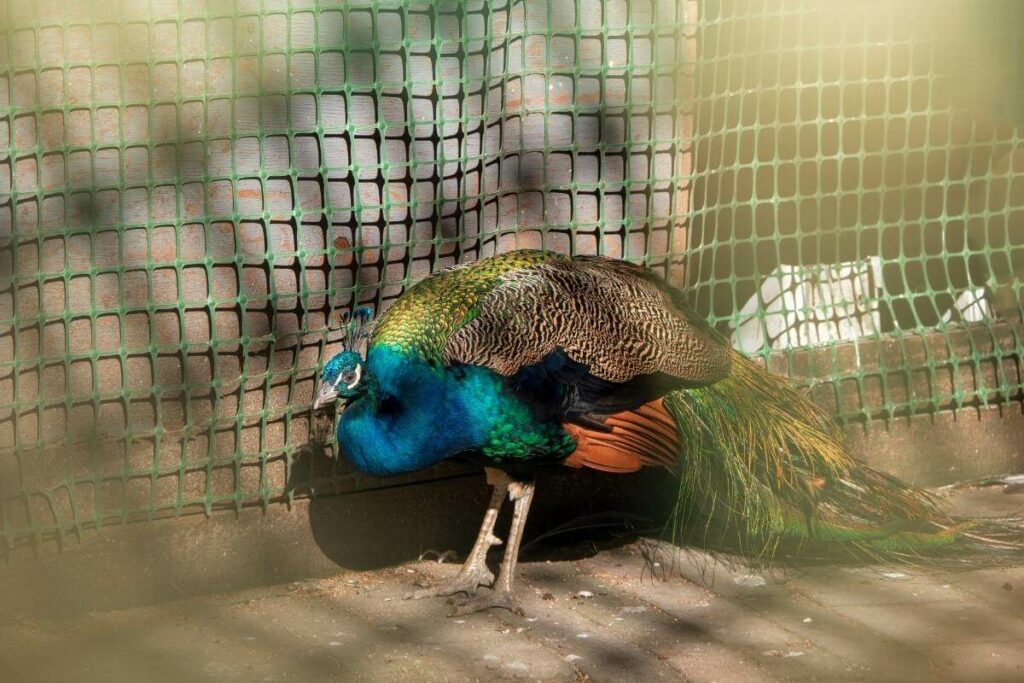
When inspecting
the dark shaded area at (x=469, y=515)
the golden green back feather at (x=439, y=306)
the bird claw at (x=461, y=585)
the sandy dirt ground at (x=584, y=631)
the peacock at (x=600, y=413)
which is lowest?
the sandy dirt ground at (x=584, y=631)

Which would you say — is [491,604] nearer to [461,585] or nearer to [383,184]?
[461,585]

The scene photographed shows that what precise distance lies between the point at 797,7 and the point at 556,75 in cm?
86

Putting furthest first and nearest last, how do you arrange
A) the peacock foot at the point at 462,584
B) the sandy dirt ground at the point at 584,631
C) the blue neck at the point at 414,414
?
the peacock foot at the point at 462,584, the blue neck at the point at 414,414, the sandy dirt ground at the point at 584,631

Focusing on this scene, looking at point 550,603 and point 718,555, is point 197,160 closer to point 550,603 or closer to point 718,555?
point 550,603

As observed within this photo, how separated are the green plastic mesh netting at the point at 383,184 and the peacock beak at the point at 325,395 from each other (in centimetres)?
33

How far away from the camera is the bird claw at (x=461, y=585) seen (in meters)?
3.92

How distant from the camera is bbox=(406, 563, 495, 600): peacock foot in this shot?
3916mm

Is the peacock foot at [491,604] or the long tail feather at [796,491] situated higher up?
the long tail feather at [796,491]

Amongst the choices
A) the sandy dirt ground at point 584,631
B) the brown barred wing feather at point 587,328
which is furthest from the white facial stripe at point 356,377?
the sandy dirt ground at point 584,631

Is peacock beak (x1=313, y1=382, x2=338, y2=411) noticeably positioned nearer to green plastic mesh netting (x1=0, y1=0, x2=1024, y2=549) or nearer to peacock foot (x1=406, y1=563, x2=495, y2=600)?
green plastic mesh netting (x1=0, y1=0, x2=1024, y2=549)

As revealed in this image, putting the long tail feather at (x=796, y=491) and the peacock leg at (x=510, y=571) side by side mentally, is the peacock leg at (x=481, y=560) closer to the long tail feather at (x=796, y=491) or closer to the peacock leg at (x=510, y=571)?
the peacock leg at (x=510, y=571)

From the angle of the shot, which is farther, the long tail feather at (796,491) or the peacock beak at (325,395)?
the long tail feather at (796,491)

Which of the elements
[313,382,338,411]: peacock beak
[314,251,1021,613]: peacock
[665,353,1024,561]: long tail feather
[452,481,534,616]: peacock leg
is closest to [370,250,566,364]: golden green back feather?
[314,251,1021,613]: peacock

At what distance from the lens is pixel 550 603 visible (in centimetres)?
391
